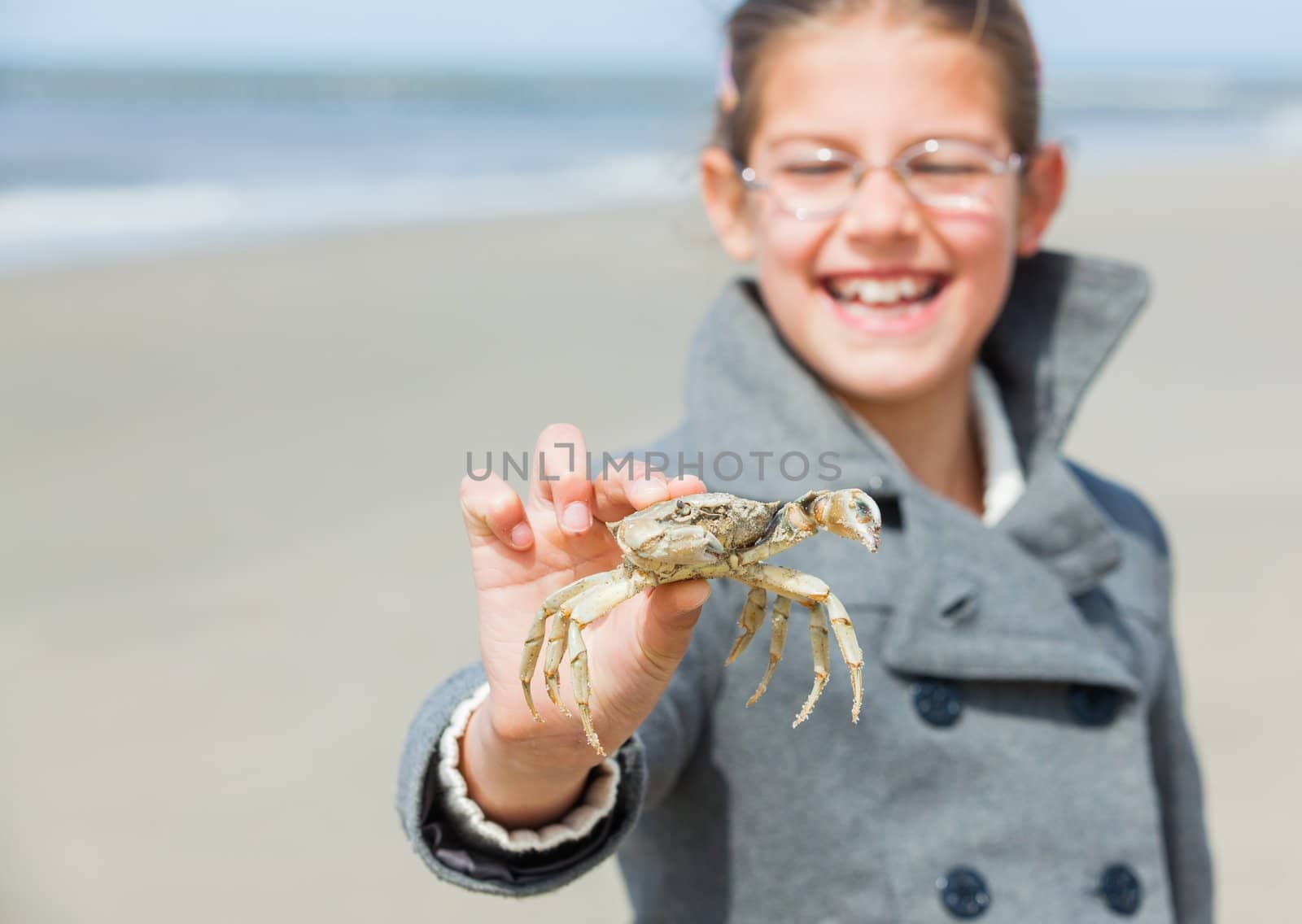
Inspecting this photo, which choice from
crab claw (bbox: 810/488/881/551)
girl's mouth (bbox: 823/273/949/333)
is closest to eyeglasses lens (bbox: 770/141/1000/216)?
girl's mouth (bbox: 823/273/949/333)

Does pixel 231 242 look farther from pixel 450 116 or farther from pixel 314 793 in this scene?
pixel 450 116

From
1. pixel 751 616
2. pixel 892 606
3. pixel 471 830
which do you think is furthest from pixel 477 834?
pixel 892 606

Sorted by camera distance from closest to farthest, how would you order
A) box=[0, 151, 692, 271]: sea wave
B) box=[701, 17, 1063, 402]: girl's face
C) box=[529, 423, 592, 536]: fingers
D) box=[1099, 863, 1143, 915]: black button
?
box=[529, 423, 592, 536]: fingers
box=[1099, 863, 1143, 915]: black button
box=[701, 17, 1063, 402]: girl's face
box=[0, 151, 692, 271]: sea wave

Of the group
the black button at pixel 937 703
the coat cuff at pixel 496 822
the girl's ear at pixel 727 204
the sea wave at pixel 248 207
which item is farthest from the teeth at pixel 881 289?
the sea wave at pixel 248 207

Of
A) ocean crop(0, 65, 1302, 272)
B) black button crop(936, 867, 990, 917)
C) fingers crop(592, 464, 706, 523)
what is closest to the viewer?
fingers crop(592, 464, 706, 523)

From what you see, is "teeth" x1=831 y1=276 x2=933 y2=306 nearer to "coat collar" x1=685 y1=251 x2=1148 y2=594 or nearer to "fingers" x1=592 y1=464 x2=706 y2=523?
"coat collar" x1=685 y1=251 x2=1148 y2=594

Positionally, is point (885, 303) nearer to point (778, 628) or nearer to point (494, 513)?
point (778, 628)
